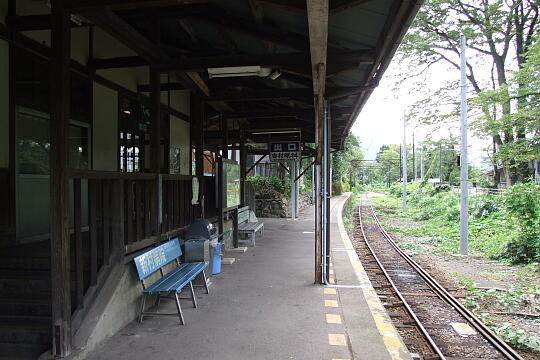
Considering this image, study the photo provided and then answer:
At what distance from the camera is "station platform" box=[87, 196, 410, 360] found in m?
3.38

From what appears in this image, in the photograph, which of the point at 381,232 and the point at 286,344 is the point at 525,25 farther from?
the point at 286,344

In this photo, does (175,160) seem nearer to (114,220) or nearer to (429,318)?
(114,220)

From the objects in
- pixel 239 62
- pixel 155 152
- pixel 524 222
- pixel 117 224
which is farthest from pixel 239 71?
pixel 524 222

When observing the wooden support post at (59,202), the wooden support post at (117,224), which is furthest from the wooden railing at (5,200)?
the wooden support post at (59,202)

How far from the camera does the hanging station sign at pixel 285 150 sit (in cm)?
1192

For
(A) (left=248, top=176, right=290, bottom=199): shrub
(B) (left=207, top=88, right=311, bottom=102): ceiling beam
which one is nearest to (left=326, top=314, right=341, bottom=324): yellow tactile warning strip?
(B) (left=207, top=88, right=311, bottom=102): ceiling beam

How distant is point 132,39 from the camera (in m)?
4.35

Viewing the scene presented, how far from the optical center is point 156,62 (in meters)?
5.17

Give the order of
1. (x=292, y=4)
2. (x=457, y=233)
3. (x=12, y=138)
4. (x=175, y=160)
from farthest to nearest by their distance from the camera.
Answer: (x=457, y=233), (x=175, y=160), (x=12, y=138), (x=292, y=4)

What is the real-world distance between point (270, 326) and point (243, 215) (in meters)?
5.83

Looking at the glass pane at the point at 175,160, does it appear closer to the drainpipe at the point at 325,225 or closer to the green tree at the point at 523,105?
the drainpipe at the point at 325,225

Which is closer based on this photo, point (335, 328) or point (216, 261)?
point (335, 328)

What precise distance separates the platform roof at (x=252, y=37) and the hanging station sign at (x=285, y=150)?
15.2ft

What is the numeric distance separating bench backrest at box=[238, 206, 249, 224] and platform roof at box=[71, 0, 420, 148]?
10.3ft
